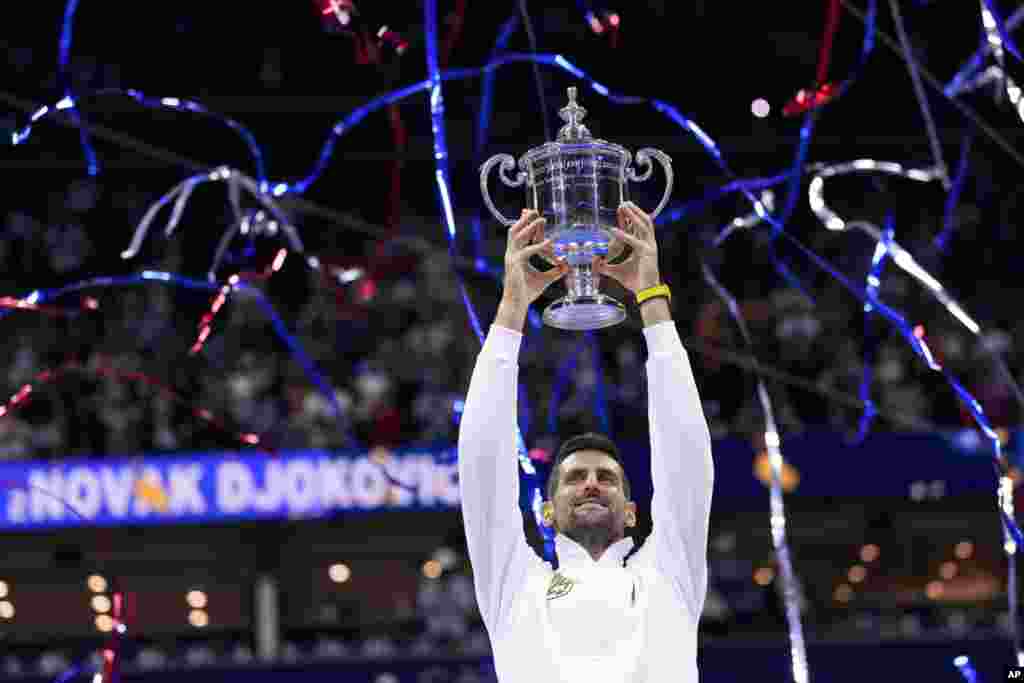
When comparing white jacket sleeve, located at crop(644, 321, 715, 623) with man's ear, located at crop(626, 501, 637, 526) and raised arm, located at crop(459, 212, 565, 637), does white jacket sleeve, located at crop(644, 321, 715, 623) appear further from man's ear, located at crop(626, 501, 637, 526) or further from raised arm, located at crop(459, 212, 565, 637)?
raised arm, located at crop(459, 212, 565, 637)

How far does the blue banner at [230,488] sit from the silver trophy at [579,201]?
24.0ft

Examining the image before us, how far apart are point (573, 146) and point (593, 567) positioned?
37.6 inches

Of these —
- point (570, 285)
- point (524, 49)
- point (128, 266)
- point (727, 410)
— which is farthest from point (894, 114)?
point (570, 285)

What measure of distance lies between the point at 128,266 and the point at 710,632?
496 centimetres

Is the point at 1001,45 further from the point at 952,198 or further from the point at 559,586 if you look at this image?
the point at 559,586

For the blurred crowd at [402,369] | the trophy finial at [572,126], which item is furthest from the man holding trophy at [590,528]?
the blurred crowd at [402,369]

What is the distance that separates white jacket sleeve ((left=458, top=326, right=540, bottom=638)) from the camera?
3.41m

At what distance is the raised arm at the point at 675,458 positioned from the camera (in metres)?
3.42

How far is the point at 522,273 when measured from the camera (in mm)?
3486

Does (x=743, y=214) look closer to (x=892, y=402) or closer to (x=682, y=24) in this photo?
(x=682, y=24)

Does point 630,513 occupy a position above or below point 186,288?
below

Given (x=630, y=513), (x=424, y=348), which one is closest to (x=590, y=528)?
(x=630, y=513)

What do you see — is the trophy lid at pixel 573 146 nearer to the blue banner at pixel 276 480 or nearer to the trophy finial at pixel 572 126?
the trophy finial at pixel 572 126

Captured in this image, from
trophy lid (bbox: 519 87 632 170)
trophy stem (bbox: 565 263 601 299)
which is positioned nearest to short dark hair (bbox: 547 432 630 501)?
trophy stem (bbox: 565 263 601 299)
